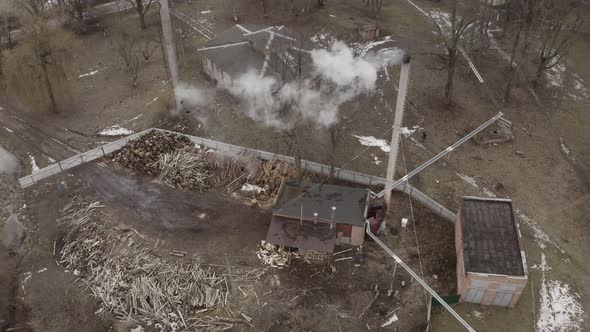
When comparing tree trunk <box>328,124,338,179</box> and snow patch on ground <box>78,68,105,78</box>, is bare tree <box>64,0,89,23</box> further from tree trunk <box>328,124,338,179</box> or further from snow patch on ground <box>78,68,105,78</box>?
tree trunk <box>328,124,338,179</box>

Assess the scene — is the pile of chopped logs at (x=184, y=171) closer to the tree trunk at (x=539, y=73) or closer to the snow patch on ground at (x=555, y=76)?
the tree trunk at (x=539, y=73)

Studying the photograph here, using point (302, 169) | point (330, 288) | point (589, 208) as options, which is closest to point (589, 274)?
point (589, 208)

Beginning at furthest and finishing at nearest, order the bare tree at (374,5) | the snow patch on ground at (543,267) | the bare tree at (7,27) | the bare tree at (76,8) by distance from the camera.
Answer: the bare tree at (374,5), the bare tree at (76,8), the bare tree at (7,27), the snow patch on ground at (543,267)

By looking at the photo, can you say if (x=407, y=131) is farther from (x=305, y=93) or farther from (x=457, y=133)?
(x=305, y=93)

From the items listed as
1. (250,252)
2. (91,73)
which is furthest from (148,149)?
(91,73)

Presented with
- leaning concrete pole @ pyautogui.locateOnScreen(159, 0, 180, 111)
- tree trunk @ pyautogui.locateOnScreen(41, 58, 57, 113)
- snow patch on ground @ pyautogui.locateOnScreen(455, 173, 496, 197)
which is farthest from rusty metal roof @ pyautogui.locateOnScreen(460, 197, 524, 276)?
tree trunk @ pyautogui.locateOnScreen(41, 58, 57, 113)

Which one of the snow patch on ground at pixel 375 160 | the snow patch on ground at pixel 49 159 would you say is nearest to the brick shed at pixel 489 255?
the snow patch on ground at pixel 375 160
